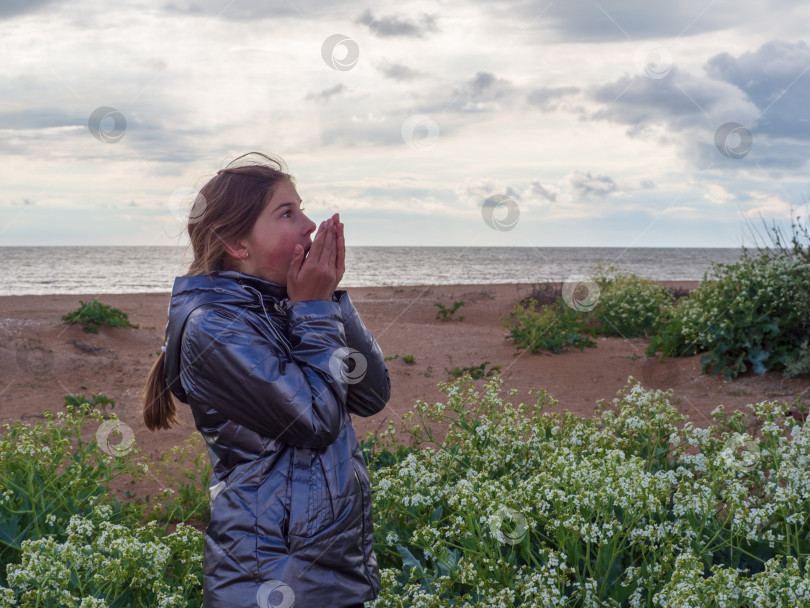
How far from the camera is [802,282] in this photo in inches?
299

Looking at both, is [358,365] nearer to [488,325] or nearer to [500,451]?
[500,451]

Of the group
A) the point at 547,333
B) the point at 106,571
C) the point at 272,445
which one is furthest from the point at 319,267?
the point at 547,333

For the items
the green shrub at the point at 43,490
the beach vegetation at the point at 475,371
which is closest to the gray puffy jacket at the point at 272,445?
the green shrub at the point at 43,490

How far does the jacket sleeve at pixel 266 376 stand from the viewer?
82.4 inches

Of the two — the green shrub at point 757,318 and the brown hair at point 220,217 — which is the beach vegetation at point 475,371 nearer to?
the green shrub at point 757,318

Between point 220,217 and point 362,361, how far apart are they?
2.34ft

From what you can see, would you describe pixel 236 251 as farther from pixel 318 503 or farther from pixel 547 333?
pixel 547 333

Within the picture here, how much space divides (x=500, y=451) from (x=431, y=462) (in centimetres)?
42

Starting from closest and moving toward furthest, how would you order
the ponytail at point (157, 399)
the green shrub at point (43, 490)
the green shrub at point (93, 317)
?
1. the ponytail at point (157, 399)
2. the green shrub at point (43, 490)
3. the green shrub at point (93, 317)

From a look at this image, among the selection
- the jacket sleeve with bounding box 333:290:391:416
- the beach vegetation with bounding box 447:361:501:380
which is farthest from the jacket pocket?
the beach vegetation with bounding box 447:361:501:380

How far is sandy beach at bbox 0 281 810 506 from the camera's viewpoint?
23.2ft

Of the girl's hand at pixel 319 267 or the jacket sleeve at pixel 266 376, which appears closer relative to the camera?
the jacket sleeve at pixel 266 376

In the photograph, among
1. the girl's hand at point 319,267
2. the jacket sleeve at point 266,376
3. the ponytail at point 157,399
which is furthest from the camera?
the ponytail at point 157,399

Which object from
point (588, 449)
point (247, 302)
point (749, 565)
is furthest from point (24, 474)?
point (749, 565)
